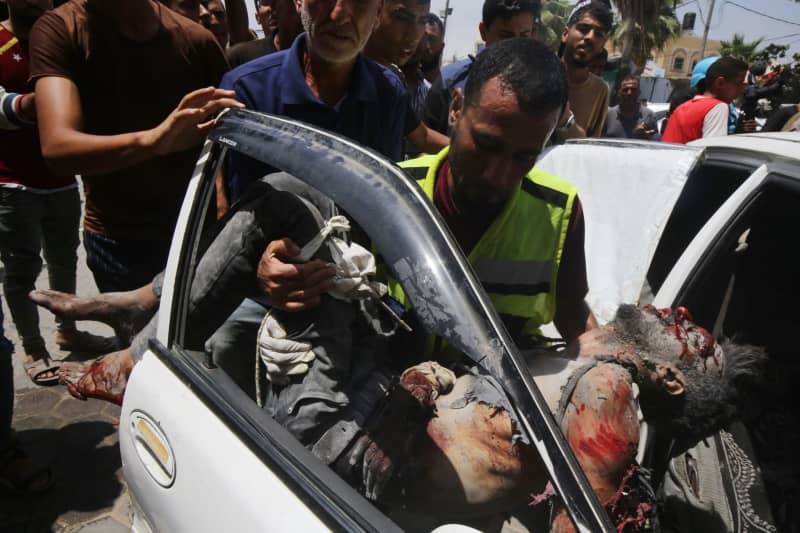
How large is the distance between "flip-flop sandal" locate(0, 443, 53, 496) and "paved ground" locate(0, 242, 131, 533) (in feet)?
0.20

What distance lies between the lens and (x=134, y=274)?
2248 millimetres

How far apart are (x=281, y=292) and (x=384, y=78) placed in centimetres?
115

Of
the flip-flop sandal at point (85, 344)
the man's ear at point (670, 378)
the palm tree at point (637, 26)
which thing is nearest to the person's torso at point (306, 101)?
the man's ear at point (670, 378)

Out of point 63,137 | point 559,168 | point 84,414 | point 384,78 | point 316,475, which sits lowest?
point 84,414

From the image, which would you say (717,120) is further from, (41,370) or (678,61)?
(678,61)

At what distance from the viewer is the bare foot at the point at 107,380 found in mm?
1488

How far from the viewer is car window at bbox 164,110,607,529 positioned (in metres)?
0.82

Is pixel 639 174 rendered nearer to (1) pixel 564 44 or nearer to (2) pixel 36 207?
(1) pixel 564 44

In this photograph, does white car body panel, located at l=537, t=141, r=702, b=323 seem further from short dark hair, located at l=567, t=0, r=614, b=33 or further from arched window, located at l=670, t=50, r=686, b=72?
arched window, located at l=670, t=50, r=686, b=72

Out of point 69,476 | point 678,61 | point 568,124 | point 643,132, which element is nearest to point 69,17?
point 69,476

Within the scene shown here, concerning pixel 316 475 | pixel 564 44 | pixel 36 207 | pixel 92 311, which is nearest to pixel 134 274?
pixel 92 311

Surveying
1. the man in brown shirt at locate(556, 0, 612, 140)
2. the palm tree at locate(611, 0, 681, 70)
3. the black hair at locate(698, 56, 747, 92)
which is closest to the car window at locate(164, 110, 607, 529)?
the man in brown shirt at locate(556, 0, 612, 140)

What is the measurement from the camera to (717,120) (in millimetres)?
3932

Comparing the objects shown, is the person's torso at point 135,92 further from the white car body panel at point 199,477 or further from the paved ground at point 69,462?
the paved ground at point 69,462
